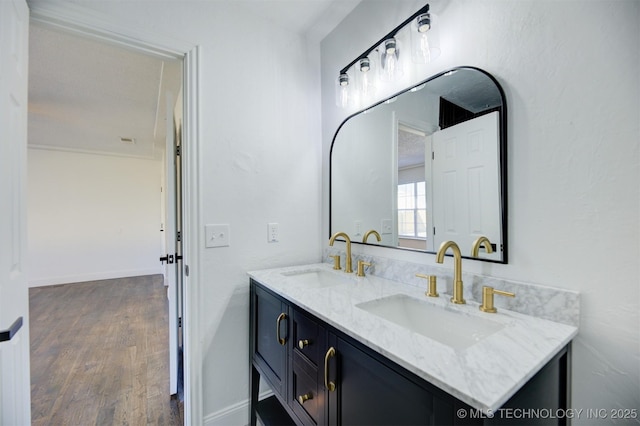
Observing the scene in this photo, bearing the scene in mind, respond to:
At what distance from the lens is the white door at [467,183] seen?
1039mm

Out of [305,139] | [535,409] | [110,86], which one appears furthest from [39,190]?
[535,409]

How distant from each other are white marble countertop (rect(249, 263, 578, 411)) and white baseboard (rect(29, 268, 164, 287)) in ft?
17.8

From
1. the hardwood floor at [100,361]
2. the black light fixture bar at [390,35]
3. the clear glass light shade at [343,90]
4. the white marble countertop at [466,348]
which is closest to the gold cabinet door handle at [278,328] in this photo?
the white marble countertop at [466,348]

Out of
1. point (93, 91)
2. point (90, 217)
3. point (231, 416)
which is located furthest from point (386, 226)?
point (90, 217)

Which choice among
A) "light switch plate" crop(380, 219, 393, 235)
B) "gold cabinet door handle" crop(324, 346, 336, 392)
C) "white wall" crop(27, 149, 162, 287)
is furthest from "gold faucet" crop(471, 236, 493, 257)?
"white wall" crop(27, 149, 162, 287)

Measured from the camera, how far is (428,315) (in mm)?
1062

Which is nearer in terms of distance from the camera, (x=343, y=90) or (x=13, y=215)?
(x=13, y=215)

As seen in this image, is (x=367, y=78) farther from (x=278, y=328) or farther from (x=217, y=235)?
(x=278, y=328)

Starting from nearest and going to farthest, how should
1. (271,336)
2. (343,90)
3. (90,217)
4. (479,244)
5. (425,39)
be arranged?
(479,244), (425,39), (271,336), (343,90), (90,217)

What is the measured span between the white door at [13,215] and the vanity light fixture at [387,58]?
1.35 meters

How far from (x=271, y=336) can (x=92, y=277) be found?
17.2ft

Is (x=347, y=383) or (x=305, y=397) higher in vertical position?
(x=347, y=383)

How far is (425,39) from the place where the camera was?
120 cm

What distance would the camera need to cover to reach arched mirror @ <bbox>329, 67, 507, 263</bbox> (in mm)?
1044
